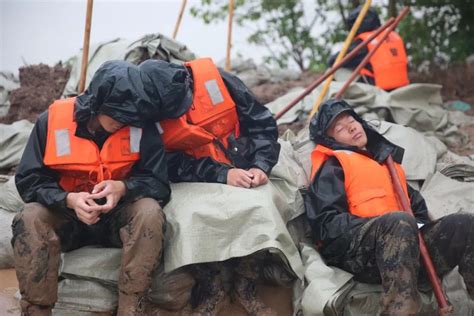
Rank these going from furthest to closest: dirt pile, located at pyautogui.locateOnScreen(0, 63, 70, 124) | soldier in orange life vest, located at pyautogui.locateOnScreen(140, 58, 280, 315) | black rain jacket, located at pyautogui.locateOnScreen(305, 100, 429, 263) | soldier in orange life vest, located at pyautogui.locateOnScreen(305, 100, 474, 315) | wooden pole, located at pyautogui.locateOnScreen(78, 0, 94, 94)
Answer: dirt pile, located at pyautogui.locateOnScreen(0, 63, 70, 124), wooden pole, located at pyautogui.locateOnScreen(78, 0, 94, 94), black rain jacket, located at pyautogui.locateOnScreen(305, 100, 429, 263), soldier in orange life vest, located at pyautogui.locateOnScreen(140, 58, 280, 315), soldier in orange life vest, located at pyautogui.locateOnScreen(305, 100, 474, 315)

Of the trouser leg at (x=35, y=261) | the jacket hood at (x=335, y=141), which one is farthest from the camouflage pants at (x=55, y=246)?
the jacket hood at (x=335, y=141)

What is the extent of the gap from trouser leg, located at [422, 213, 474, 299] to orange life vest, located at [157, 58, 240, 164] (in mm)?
1197

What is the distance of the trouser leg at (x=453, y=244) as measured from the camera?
10.6ft

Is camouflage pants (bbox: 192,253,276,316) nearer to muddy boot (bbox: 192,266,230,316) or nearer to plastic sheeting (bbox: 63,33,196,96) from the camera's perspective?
muddy boot (bbox: 192,266,230,316)

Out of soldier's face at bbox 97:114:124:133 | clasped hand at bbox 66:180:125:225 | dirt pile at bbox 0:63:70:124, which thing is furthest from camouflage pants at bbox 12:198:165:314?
dirt pile at bbox 0:63:70:124

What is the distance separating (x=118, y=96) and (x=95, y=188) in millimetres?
443

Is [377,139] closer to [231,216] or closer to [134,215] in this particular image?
[231,216]

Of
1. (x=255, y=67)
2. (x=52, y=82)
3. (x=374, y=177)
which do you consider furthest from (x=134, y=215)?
(x=255, y=67)

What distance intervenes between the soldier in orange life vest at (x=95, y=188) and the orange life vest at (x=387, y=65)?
3.65 m

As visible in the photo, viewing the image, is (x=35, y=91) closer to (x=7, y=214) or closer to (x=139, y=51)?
(x=139, y=51)

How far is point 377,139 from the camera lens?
13.0 ft

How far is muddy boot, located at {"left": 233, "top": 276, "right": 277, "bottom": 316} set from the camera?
11.2ft

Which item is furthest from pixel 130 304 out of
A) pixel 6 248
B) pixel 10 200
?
pixel 10 200

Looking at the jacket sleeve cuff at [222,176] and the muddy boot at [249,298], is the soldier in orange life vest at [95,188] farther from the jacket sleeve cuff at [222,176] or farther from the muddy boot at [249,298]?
the muddy boot at [249,298]
